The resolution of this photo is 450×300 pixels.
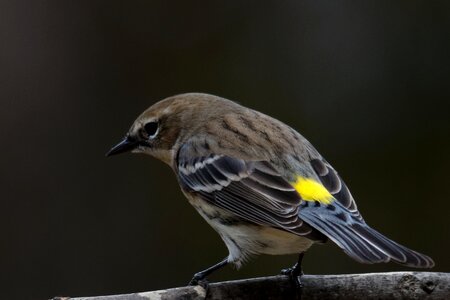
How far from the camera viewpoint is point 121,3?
10016 mm

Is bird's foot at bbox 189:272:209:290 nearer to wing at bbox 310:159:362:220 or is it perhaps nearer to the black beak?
wing at bbox 310:159:362:220

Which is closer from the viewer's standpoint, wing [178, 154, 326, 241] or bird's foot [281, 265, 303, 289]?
wing [178, 154, 326, 241]

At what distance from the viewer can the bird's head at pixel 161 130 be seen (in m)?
6.78

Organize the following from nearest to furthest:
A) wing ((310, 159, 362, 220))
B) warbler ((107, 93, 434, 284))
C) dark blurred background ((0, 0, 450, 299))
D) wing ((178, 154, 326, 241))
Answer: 1. warbler ((107, 93, 434, 284))
2. wing ((178, 154, 326, 241))
3. wing ((310, 159, 362, 220))
4. dark blurred background ((0, 0, 450, 299))

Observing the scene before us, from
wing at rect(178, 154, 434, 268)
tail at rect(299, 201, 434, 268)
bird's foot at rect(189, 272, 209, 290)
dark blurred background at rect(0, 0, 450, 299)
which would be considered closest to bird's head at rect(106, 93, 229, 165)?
wing at rect(178, 154, 434, 268)

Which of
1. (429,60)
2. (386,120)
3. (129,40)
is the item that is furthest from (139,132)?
(429,60)

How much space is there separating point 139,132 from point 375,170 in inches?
147

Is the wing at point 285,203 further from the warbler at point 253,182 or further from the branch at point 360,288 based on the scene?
the branch at point 360,288

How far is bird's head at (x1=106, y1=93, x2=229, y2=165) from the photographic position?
6777 mm

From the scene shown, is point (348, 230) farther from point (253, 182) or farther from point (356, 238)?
point (253, 182)

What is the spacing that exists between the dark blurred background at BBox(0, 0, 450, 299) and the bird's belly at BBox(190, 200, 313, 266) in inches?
124

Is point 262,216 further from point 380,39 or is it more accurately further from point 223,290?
point 380,39

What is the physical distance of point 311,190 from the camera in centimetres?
581

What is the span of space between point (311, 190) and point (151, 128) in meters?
1.53
